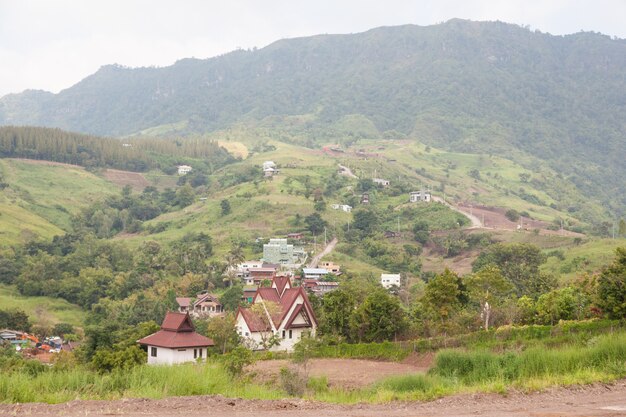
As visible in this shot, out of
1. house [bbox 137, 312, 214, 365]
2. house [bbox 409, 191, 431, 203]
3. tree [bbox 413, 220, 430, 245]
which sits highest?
house [bbox 409, 191, 431, 203]

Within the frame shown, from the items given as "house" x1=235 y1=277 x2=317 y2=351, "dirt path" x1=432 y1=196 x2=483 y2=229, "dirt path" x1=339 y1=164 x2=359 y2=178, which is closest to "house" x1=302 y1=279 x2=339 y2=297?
"house" x1=235 y1=277 x2=317 y2=351

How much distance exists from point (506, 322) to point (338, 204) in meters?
59.8

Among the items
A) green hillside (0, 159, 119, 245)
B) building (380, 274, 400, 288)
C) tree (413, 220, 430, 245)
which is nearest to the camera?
building (380, 274, 400, 288)

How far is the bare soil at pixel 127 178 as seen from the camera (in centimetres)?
11531

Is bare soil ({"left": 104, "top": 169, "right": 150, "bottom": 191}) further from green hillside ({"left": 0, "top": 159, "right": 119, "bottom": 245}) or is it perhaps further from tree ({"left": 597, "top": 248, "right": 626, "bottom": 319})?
tree ({"left": 597, "top": 248, "right": 626, "bottom": 319})

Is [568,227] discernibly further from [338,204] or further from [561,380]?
[561,380]

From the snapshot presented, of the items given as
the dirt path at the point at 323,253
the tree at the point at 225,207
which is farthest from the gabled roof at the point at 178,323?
the tree at the point at 225,207

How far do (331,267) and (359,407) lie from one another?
168 feet

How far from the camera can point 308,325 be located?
34.1m

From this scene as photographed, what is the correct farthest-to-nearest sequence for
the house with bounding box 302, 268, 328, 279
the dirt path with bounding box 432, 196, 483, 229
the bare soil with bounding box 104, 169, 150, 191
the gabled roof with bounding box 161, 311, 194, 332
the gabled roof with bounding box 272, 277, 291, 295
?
the bare soil with bounding box 104, 169, 150, 191 < the dirt path with bounding box 432, 196, 483, 229 < the house with bounding box 302, 268, 328, 279 < the gabled roof with bounding box 272, 277, 291, 295 < the gabled roof with bounding box 161, 311, 194, 332

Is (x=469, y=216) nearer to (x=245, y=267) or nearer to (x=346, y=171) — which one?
(x=346, y=171)

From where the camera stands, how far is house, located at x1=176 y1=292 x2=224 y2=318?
50.5m

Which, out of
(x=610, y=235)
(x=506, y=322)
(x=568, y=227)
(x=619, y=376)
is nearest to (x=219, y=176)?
(x=568, y=227)

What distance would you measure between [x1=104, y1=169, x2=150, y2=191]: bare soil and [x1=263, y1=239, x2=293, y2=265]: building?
5404 centimetres
